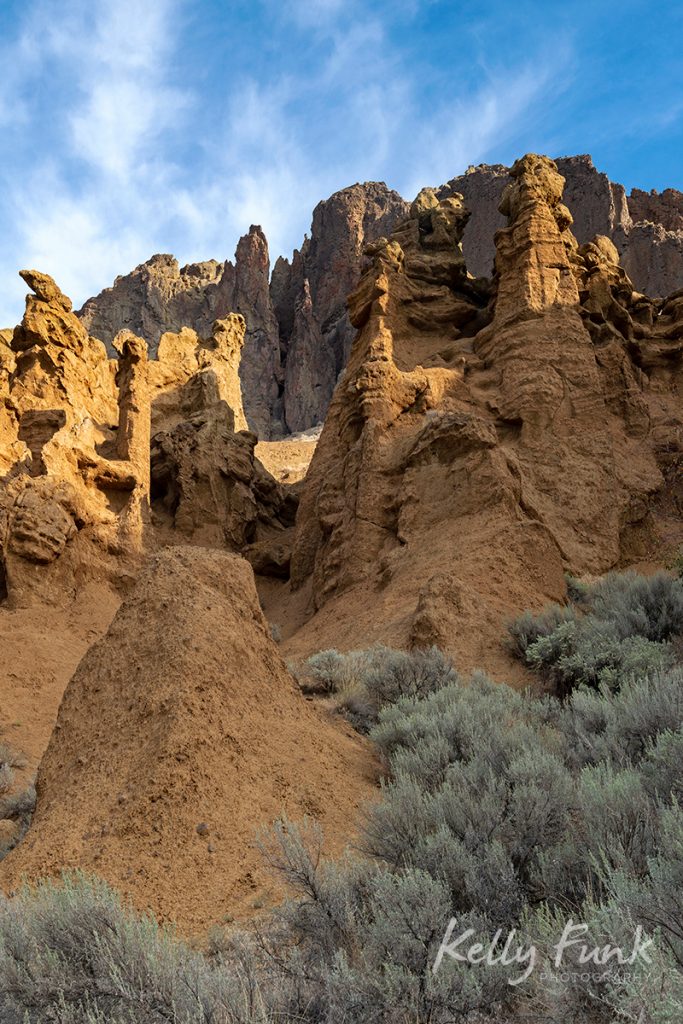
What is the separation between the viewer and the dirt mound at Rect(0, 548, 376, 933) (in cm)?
376

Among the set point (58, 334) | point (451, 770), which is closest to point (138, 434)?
point (58, 334)

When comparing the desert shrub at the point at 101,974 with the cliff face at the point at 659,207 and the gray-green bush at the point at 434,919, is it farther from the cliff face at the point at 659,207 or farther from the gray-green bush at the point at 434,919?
the cliff face at the point at 659,207

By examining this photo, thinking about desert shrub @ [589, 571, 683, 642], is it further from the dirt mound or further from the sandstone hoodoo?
the dirt mound

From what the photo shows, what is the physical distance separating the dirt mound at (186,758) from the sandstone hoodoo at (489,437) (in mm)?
3830

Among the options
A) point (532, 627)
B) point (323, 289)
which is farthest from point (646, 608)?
point (323, 289)

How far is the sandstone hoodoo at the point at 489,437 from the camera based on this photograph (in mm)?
11523

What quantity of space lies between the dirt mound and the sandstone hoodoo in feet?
12.6

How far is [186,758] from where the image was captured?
4289mm

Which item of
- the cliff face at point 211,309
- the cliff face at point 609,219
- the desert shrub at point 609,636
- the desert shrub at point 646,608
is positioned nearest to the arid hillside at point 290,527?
the desert shrub at point 609,636

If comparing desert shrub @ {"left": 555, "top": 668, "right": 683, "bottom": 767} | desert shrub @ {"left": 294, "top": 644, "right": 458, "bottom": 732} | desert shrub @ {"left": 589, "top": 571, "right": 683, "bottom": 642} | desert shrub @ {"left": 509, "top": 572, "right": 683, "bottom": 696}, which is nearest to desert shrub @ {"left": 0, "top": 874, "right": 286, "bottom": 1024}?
desert shrub @ {"left": 555, "top": 668, "right": 683, "bottom": 767}

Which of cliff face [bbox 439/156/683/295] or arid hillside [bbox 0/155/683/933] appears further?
cliff face [bbox 439/156/683/295]

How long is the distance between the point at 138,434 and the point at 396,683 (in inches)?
546

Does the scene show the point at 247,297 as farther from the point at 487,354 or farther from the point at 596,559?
the point at 596,559

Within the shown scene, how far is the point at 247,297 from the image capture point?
6944 centimetres
